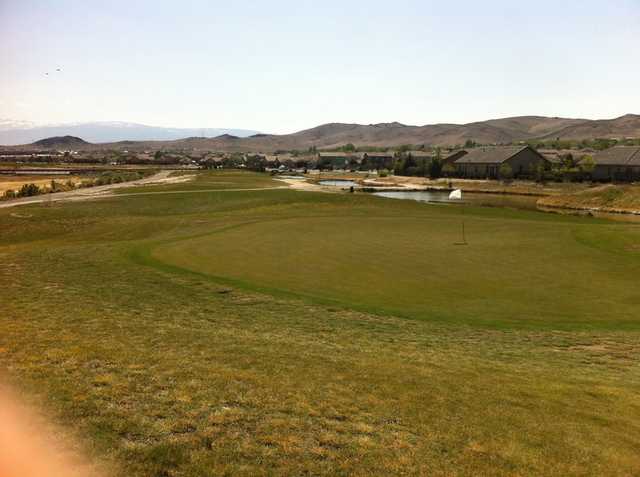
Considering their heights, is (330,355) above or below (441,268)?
above

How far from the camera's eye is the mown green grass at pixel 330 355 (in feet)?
22.6

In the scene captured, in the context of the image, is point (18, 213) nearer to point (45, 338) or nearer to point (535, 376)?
point (45, 338)

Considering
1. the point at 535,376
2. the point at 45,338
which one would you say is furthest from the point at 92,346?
the point at 535,376

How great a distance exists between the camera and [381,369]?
33.8 ft

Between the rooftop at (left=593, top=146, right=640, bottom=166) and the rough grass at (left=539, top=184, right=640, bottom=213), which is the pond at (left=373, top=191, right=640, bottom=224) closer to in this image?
the rough grass at (left=539, top=184, right=640, bottom=213)

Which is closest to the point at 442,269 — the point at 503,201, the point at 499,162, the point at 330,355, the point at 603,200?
the point at 330,355

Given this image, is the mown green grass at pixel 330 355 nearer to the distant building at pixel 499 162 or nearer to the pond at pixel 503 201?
the pond at pixel 503 201

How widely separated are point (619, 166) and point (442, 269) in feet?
316

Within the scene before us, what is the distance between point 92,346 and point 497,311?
1118cm

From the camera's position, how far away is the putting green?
15867 millimetres

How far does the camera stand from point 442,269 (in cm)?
2066

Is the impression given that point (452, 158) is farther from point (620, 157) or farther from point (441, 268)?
point (441, 268)

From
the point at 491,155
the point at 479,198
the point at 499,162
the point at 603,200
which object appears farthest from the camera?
the point at 491,155

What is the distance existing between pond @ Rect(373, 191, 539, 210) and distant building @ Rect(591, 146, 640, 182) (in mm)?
23751
